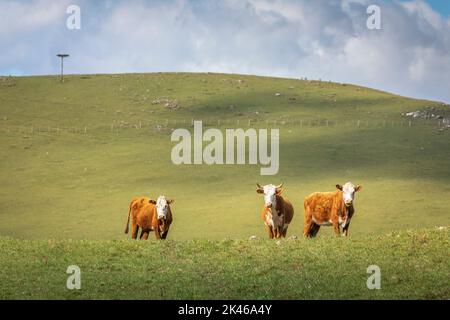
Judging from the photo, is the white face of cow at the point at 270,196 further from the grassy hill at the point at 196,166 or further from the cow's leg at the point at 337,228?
the grassy hill at the point at 196,166

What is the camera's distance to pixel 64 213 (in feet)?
190

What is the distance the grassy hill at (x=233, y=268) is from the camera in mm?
19328

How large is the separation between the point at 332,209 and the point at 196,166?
43361 mm

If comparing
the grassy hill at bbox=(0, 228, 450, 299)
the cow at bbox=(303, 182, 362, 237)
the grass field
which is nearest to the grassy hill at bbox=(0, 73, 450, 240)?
the grass field

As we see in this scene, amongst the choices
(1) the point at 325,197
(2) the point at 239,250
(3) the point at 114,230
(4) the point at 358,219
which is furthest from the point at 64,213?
(2) the point at 239,250

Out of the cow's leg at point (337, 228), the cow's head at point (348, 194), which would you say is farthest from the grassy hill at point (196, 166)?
the cow's head at point (348, 194)

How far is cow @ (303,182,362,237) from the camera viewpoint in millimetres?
27812

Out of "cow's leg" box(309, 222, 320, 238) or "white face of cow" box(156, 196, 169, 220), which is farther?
"cow's leg" box(309, 222, 320, 238)

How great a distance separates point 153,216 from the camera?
29922 millimetres

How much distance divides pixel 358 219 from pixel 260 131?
2965 cm

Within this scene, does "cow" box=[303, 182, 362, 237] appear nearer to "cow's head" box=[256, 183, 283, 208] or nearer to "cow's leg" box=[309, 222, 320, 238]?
"cow's leg" box=[309, 222, 320, 238]

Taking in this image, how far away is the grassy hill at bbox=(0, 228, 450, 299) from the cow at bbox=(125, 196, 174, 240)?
4.27 metres

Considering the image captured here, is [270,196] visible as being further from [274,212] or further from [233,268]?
[233,268]

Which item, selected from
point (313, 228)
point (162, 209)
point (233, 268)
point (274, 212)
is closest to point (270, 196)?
point (274, 212)
